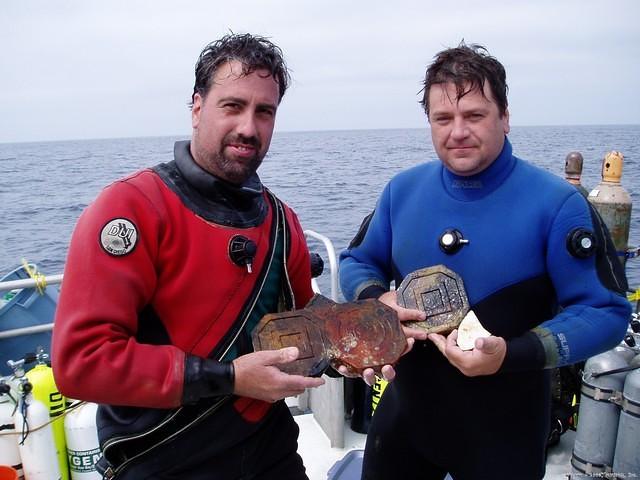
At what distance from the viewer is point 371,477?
8.16 ft

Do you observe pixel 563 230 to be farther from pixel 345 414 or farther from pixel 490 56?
pixel 345 414

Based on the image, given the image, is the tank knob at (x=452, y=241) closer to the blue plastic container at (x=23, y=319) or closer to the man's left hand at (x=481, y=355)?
the man's left hand at (x=481, y=355)

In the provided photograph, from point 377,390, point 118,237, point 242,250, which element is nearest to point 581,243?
point 242,250

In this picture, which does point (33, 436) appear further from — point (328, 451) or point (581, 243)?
point (581, 243)

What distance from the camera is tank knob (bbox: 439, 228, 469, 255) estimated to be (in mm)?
2178

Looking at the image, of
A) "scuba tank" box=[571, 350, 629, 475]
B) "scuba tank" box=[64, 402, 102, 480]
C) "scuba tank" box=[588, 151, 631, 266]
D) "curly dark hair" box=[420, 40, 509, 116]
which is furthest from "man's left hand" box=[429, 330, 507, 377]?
"scuba tank" box=[588, 151, 631, 266]

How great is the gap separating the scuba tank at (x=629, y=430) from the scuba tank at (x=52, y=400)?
11.6 feet

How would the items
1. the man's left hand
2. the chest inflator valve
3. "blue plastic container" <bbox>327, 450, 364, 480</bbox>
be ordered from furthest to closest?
1. "blue plastic container" <bbox>327, 450, 364, 480</bbox>
2. the chest inflator valve
3. the man's left hand

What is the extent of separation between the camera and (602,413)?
141 inches

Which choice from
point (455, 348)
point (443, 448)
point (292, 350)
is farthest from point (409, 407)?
point (292, 350)

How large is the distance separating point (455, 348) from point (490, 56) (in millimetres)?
1187

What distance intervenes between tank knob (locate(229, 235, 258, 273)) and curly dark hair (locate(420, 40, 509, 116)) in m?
0.99

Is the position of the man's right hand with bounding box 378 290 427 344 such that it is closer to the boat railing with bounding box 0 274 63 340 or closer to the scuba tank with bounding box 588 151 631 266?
the boat railing with bounding box 0 274 63 340

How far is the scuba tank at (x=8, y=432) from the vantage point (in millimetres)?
3145
